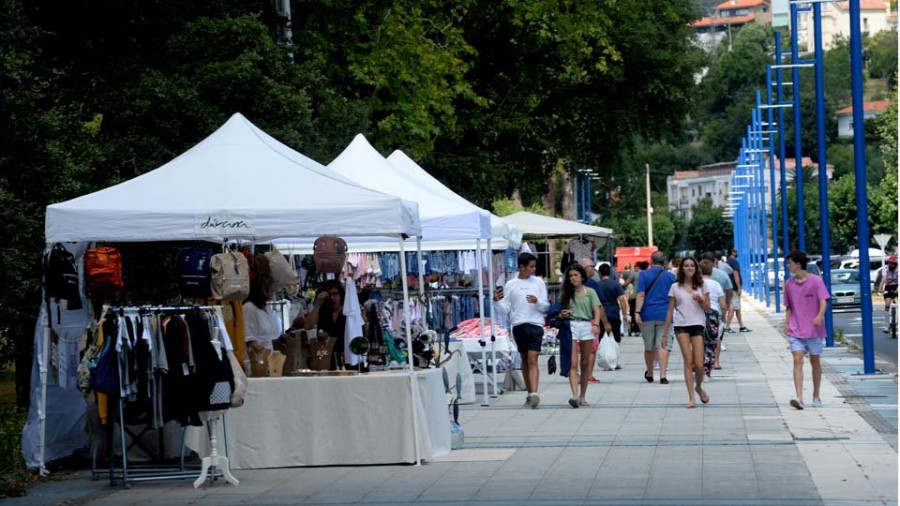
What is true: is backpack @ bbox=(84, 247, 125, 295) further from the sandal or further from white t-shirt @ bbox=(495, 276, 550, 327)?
the sandal

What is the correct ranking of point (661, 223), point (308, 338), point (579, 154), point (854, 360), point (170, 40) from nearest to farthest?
1. point (308, 338)
2. point (170, 40)
3. point (854, 360)
4. point (579, 154)
5. point (661, 223)

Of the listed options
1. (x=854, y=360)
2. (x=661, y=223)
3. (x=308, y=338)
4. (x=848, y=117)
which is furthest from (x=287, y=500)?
(x=848, y=117)

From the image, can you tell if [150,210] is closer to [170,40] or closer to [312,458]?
[312,458]

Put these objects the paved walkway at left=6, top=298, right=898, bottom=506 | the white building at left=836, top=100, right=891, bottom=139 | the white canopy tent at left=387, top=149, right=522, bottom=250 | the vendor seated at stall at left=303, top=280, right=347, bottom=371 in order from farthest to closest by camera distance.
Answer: the white building at left=836, top=100, right=891, bottom=139 → the white canopy tent at left=387, top=149, right=522, bottom=250 → the vendor seated at stall at left=303, top=280, right=347, bottom=371 → the paved walkway at left=6, top=298, right=898, bottom=506

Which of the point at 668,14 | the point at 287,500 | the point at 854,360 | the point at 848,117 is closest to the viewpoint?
the point at 287,500

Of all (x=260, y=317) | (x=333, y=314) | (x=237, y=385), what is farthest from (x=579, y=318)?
(x=237, y=385)

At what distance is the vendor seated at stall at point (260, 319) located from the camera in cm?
1472

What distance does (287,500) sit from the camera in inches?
450

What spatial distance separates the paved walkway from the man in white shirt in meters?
0.63

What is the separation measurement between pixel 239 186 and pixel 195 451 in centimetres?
225

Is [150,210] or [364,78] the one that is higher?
[364,78]

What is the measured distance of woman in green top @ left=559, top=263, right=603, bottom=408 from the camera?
18297 mm

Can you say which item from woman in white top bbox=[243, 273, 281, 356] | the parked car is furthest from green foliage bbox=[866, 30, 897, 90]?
woman in white top bbox=[243, 273, 281, 356]

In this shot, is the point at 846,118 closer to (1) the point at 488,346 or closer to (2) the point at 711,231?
(2) the point at 711,231
